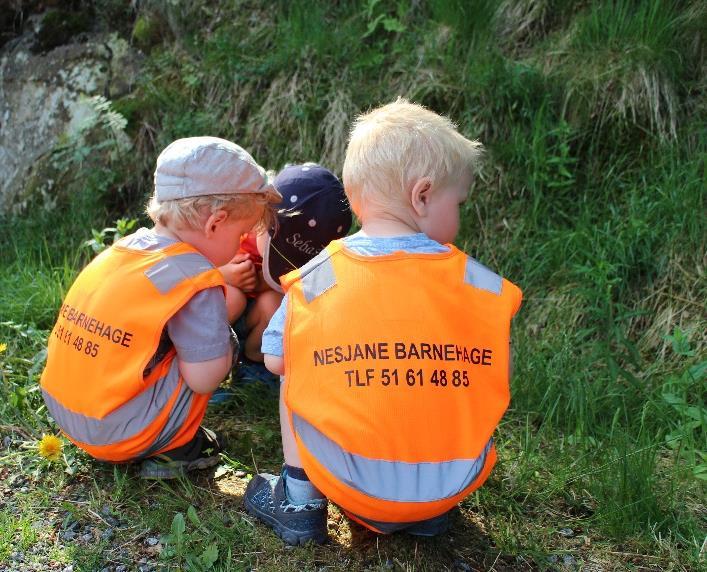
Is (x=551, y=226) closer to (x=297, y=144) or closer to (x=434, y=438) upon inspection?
(x=297, y=144)

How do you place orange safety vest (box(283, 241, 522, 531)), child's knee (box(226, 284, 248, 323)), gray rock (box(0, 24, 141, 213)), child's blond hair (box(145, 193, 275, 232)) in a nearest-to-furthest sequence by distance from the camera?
1. orange safety vest (box(283, 241, 522, 531))
2. child's blond hair (box(145, 193, 275, 232))
3. child's knee (box(226, 284, 248, 323))
4. gray rock (box(0, 24, 141, 213))

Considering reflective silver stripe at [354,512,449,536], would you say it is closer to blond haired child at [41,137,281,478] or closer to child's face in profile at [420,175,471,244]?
blond haired child at [41,137,281,478]

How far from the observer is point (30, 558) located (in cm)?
241

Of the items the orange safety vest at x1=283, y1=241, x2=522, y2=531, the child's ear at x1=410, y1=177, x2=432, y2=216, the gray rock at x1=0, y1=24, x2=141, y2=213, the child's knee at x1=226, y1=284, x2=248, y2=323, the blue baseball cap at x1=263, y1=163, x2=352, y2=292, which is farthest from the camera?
the gray rock at x1=0, y1=24, x2=141, y2=213

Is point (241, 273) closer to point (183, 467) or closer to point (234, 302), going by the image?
point (234, 302)

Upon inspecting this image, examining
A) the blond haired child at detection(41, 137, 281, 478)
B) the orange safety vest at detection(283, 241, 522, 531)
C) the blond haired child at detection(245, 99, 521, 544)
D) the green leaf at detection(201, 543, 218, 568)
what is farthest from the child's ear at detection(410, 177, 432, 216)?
the green leaf at detection(201, 543, 218, 568)

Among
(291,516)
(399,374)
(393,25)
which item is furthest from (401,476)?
(393,25)

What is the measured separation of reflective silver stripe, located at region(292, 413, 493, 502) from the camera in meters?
2.10

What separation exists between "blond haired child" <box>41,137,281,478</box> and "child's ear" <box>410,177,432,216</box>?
686mm

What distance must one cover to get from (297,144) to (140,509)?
243 cm

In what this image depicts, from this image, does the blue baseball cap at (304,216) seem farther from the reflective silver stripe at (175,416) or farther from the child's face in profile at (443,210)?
Result: the child's face in profile at (443,210)

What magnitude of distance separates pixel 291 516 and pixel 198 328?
679mm

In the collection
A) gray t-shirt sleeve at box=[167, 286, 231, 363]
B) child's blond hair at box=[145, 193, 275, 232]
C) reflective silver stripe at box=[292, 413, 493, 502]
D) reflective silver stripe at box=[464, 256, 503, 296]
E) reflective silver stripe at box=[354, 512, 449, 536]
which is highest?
child's blond hair at box=[145, 193, 275, 232]

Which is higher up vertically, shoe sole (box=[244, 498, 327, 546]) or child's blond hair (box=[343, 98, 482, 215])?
child's blond hair (box=[343, 98, 482, 215])
